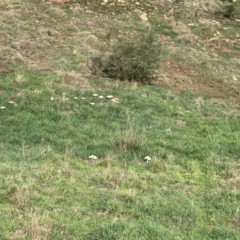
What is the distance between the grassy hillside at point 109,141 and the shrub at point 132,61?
0.76ft

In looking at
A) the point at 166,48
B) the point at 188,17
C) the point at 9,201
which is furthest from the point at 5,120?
the point at 188,17

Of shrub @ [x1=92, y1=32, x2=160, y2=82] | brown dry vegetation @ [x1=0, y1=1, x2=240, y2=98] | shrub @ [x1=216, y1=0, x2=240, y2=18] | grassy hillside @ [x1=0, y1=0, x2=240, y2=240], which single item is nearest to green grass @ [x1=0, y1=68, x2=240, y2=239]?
grassy hillside @ [x1=0, y1=0, x2=240, y2=240]

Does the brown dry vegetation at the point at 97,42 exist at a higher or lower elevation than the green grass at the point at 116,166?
lower

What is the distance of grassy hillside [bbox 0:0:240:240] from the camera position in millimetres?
4898

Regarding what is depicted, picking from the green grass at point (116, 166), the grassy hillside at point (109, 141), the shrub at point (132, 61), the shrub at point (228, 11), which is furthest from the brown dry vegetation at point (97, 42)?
the green grass at point (116, 166)

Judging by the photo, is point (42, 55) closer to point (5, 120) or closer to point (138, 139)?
point (5, 120)

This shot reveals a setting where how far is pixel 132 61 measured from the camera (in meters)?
11.0

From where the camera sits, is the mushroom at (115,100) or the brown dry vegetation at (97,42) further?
the brown dry vegetation at (97,42)

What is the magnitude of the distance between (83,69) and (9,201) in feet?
22.4

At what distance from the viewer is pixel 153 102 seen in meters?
9.53

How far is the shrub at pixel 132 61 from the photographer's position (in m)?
11.0

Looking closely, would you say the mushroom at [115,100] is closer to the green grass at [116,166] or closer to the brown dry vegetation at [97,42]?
the green grass at [116,166]

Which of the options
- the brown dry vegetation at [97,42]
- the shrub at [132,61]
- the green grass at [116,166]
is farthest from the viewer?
the brown dry vegetation at [97,42]

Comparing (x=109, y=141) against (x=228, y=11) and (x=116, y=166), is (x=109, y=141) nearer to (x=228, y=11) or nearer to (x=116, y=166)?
(x=116, y=166)
